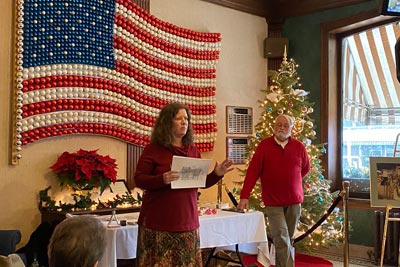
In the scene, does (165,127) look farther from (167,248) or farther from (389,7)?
(389,7)

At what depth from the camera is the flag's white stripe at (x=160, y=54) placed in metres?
5.14

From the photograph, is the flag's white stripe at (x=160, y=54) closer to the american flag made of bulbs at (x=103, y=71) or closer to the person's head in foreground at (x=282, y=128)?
the american flag made of bulbs at (x=103, y=71)

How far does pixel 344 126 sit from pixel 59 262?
5.54 m

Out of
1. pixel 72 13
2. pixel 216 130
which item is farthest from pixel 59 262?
pixel 216 130

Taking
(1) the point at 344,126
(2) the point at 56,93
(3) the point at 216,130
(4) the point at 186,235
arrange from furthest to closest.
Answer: (1) the point at 344,126
(3) the point at 216,130
(2) the point at 56,93
(4) the point at 186,235

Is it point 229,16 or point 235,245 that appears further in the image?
point 229,16

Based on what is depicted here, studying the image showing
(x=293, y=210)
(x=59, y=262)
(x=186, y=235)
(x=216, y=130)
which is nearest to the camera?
(x=59, y=262)

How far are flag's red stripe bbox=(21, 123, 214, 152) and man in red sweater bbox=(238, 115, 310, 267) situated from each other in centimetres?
155

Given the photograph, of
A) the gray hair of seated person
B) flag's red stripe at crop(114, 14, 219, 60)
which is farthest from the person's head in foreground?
the gray hair of seated person

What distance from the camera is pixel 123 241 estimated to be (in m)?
3.60

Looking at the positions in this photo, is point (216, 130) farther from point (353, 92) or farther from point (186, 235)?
point (186, 235)

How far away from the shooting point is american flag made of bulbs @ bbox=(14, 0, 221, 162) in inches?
175

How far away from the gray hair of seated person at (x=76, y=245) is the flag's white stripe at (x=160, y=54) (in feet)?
12.4

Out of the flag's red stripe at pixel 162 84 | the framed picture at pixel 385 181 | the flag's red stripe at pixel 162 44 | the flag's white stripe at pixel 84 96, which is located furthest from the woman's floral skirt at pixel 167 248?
the flag's red stripe at pixel 162 44
